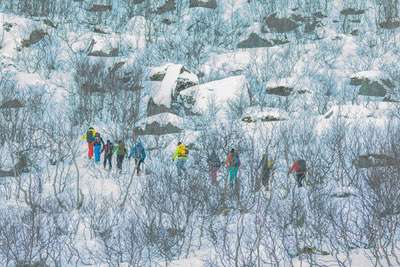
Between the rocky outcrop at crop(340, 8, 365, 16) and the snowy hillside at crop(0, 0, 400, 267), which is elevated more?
the rocky outcrop at crop(340, 8, 365, 16)

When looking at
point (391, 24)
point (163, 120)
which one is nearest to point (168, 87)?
point (163, 120)

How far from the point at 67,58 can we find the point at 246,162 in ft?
59.7

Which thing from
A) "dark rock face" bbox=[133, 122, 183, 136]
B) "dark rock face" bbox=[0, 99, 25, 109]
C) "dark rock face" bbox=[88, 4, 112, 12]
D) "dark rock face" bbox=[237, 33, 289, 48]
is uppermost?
"dark rock face" bbox=[88, 4, 112, 12]

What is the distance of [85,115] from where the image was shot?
29984 mm

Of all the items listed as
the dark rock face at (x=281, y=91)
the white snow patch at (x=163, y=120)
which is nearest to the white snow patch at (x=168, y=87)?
the white snow patch at (x=163, y=120)

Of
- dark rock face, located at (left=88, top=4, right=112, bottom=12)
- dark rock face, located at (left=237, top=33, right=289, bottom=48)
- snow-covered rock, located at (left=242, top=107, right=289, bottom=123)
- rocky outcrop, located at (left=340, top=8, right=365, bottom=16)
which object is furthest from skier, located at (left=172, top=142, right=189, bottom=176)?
rocky outcrop, located at (left=340, top=8, right=365, bottom=16)

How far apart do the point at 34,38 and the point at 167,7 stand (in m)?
10.8

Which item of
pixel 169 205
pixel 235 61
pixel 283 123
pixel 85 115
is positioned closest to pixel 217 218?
pixel 169 205

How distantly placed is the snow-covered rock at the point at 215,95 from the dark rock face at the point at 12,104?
280 inches

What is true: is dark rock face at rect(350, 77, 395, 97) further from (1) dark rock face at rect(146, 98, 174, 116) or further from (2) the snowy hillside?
(1) dark rock face at rect(146, 98, 174, 116)

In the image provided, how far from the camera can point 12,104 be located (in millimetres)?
28562

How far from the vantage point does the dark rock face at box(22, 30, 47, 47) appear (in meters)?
37.8

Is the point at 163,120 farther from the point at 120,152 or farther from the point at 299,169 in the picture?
the point at 299,169

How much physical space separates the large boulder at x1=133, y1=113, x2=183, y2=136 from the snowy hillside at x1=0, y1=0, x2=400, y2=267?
0.09 meters
